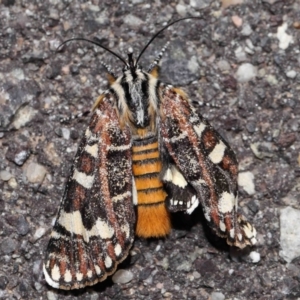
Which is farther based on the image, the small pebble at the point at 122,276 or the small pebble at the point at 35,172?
the small pebble at the point at 35,172

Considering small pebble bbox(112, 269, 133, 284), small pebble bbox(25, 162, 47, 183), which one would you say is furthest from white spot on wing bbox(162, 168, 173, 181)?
small pebble bbox(25, 162, 47, 183)

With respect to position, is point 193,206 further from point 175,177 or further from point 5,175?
point 5,175

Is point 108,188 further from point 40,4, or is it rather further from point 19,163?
point 40,4

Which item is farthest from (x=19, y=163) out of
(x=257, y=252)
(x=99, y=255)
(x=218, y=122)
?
(x=257, y=252)

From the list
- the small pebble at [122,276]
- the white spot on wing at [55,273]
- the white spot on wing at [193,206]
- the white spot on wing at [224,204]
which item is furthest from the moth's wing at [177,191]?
the white spot on wing at [55,273]

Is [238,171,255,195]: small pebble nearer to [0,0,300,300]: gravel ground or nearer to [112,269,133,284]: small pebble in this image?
[0,0,300,300]: gravel ground

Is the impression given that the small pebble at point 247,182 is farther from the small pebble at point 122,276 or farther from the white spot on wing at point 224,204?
the small pebble at point 122,276
